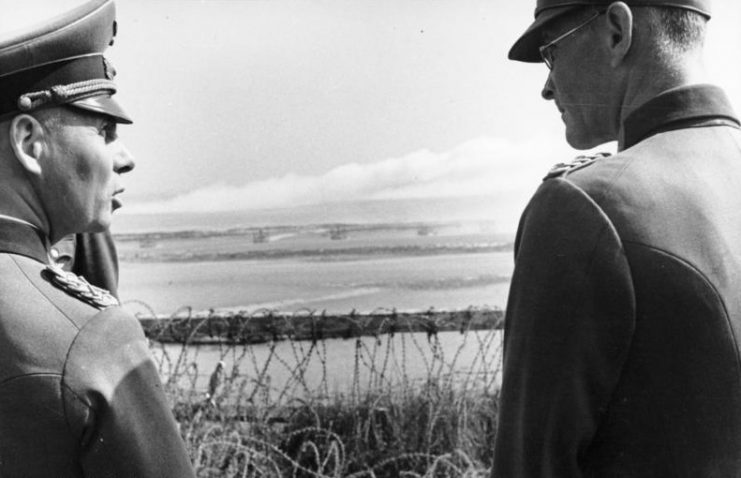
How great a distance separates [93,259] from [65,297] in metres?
1.61

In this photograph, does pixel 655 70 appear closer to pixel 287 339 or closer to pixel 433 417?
pixel 433 417

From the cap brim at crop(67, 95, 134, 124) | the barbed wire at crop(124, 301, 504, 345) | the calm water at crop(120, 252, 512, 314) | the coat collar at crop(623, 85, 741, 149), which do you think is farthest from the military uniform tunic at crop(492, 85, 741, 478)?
the calm water at crop(120, 252, 512, 314)

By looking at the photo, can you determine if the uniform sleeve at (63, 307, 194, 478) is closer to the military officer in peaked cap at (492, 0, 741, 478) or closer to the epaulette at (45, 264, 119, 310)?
the epaulette at (45, 264, 119, 310)

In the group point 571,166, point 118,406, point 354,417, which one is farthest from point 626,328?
point 354,417

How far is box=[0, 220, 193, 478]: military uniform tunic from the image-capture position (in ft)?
5.06

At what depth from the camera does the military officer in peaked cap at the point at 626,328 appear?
148 cm

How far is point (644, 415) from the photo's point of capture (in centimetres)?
149

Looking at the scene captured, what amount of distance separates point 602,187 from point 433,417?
11.9 feet

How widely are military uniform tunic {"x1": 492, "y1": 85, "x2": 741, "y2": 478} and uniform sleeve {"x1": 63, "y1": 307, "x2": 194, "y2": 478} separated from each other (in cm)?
76

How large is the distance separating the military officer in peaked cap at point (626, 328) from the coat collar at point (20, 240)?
1.10 meters

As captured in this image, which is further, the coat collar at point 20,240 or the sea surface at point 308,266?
the sea surface at point 308,266

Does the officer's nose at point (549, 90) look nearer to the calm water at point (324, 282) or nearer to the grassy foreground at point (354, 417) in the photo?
the grassy foreground at point (354, 417)

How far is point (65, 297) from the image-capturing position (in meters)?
1.68

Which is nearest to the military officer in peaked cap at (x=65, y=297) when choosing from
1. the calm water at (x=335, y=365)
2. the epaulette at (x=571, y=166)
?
the epaulette at (x=571, y=166)
